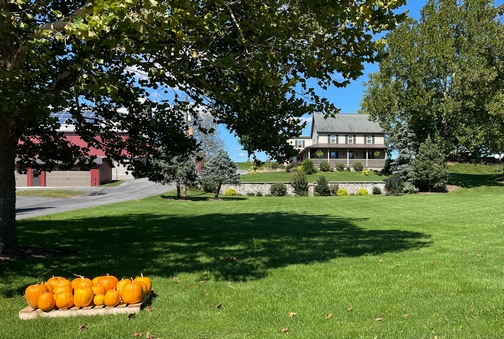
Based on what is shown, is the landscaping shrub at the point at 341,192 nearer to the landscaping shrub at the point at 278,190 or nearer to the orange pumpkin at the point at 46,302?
the landscaping shrub at the point at 278,190

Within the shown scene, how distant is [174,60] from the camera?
24.0ft

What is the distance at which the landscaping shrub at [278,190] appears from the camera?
36.9 metres

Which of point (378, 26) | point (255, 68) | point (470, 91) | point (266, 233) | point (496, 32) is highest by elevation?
point (496, 32)

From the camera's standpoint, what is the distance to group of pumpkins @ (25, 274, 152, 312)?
4.82 metres

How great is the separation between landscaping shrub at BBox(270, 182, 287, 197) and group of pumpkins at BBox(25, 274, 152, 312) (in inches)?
1259

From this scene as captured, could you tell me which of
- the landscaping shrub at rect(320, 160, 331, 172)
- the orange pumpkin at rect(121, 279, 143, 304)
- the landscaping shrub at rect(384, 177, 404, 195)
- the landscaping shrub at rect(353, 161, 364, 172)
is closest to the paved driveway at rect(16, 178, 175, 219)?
the orange pumpkin at rect(121, 279, 143, 304)

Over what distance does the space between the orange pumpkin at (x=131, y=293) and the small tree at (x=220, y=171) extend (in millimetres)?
27470

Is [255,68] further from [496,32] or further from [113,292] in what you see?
[496,32]

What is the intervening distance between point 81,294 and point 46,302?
0.38 meters

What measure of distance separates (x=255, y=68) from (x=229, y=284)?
3383 millimetres

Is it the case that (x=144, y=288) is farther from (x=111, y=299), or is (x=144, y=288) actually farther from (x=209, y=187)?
(x=209, y=187)

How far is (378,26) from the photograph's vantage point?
669 cm

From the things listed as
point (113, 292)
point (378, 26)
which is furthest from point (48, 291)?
point (378, 26)

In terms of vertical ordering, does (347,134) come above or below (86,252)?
above
